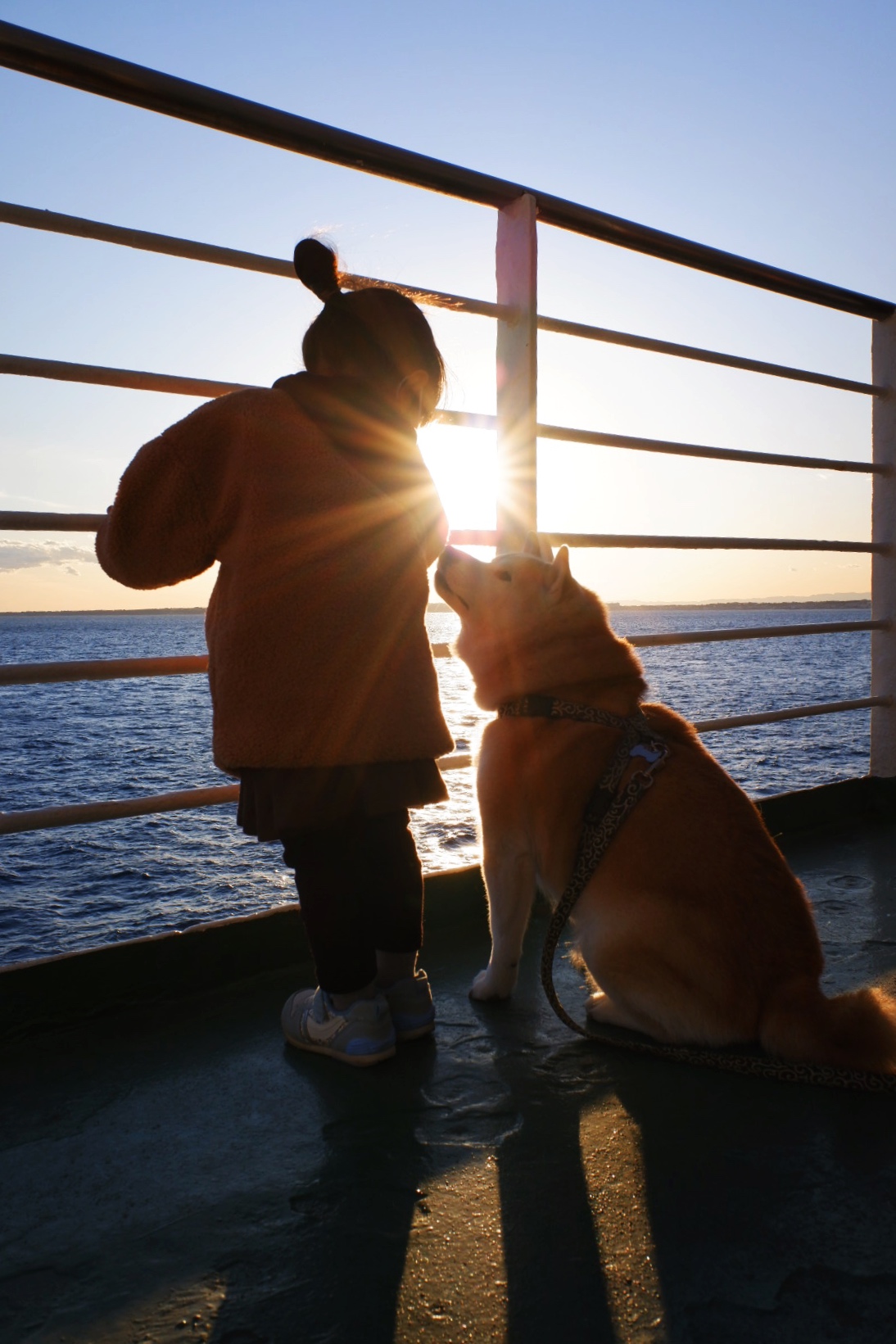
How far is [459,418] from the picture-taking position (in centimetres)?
219

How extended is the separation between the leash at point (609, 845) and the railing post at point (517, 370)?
2.18ft

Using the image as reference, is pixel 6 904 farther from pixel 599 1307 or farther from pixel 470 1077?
pixel 599 1307

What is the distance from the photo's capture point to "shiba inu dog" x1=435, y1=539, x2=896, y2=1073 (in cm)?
147

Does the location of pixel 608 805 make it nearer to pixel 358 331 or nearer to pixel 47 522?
pixel 358 331

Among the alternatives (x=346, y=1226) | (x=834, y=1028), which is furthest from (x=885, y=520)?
(x=346, y=1226)

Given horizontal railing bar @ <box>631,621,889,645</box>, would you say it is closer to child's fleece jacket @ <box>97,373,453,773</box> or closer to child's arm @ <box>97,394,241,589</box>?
child's fleece jacket @ <box>97,373,453,773</box>

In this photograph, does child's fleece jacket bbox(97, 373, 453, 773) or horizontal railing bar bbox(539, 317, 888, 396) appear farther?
horizontal railing bar bbox(539, 317, 888, 396)

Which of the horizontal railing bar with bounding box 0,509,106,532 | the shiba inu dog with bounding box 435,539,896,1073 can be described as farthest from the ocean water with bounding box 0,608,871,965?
the horizontal railing bar with bounding box 0,509,106,532

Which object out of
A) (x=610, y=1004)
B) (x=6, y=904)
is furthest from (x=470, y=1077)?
(x=6, y=904)

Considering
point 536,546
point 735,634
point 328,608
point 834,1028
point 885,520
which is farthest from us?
point 885,520

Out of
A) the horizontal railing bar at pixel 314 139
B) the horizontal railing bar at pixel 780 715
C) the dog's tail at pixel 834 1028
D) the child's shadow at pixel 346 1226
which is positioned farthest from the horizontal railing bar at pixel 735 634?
the child's shadow at pixel 346 1226

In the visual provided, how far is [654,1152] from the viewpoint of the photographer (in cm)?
125

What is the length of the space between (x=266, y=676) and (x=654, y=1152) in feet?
3.13

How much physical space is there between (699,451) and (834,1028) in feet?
5.93
